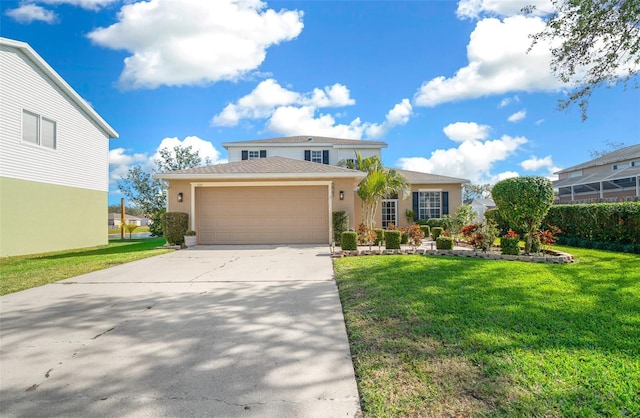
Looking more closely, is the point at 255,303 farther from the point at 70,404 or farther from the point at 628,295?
the point at 628,295

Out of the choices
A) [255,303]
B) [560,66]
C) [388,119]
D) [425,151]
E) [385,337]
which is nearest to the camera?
[385,337]

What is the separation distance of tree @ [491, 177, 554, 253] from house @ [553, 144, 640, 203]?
726 inches

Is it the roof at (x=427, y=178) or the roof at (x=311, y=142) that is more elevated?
the roof at (x=311, y=142)

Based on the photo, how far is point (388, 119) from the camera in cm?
2030

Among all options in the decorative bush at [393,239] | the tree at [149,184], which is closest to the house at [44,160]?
the tree at [149,184]

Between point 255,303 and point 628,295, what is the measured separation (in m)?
5.37

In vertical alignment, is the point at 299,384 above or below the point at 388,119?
below

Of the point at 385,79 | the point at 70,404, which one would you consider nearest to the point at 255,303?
the point at 70,404

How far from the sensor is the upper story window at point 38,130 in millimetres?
11938

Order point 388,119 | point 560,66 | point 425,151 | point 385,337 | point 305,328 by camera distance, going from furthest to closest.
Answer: point 425,151 → point 388,119 → point 560,66 → point 305,328 → point 385,337

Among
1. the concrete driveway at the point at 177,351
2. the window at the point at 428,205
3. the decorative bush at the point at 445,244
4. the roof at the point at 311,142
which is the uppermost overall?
the roof at the point at 311,142

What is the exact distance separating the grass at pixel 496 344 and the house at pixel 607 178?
23.0m

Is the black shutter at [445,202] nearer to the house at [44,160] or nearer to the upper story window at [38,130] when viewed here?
the house at [44,160]

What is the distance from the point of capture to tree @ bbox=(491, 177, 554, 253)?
824 cm
